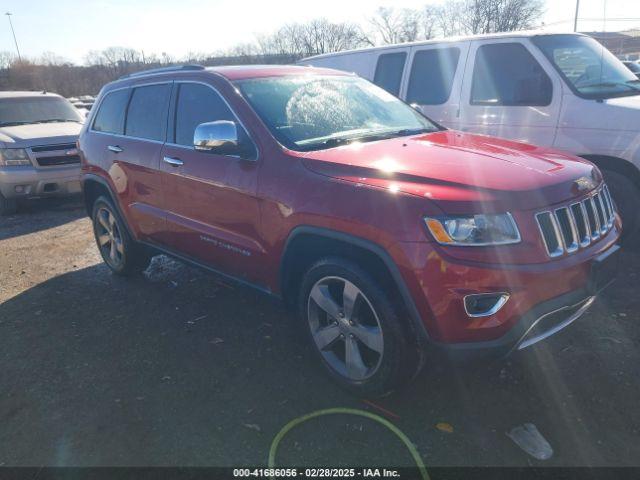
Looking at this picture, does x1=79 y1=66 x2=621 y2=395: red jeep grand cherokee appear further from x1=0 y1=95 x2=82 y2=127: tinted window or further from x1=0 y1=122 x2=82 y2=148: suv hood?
x1=0 y1=95 x2=82 y2=127: tinted window

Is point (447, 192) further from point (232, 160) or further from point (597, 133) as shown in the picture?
point (597, 133)

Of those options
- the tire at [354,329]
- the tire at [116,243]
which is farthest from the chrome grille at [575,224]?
the tire at [116,243]

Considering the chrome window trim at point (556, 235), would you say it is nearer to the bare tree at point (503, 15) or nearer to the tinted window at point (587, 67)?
the tinted window at point (587, 67)

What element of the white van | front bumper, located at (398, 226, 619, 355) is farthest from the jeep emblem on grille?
the white van

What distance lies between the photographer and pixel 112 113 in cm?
478

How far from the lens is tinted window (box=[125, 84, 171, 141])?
4.02 meters

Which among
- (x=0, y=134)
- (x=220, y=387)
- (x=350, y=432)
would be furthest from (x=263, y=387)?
(x=0, y=134)

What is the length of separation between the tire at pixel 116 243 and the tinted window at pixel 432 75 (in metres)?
3.59

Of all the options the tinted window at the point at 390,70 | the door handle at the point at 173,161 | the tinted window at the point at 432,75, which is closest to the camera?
the door handle at the point at 173,161

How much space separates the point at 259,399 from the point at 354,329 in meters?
0.74

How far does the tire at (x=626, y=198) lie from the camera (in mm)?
4406

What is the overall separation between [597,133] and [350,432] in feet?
11.8

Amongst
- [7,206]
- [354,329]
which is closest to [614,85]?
[354,329]

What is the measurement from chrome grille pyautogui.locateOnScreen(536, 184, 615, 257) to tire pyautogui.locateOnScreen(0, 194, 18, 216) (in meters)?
8.31
